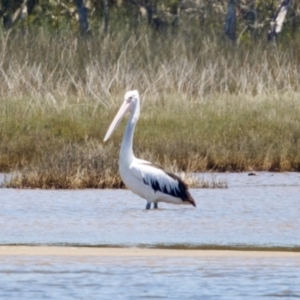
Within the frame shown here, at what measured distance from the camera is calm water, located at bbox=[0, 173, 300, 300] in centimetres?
667

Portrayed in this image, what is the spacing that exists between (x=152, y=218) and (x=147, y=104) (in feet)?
22.4

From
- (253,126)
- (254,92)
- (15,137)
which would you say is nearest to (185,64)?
A: (254,92)

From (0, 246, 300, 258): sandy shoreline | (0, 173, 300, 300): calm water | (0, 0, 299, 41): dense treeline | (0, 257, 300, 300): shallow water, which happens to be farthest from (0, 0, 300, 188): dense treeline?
(0, 257, 300, 300): shallow water

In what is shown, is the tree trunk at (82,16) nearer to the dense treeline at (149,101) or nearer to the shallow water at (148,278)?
the dense treeline at (149,101)

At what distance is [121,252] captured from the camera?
796 cm

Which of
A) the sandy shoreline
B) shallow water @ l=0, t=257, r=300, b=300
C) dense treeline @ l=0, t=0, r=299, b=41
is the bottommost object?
dense treeline @ l=0, t=0, r=299, b=41

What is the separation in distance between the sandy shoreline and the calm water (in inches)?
6.7

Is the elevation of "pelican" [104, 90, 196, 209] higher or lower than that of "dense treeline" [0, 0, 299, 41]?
higher

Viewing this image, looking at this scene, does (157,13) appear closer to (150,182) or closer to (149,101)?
(149,101)

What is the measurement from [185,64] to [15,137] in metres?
4.31

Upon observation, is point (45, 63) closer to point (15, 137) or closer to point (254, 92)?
point (254, 92)

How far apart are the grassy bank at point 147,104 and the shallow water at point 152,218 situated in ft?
3.04

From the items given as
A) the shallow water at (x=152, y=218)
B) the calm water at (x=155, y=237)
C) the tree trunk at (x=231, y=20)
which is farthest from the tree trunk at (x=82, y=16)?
the shallow water at (x=152, y=218)

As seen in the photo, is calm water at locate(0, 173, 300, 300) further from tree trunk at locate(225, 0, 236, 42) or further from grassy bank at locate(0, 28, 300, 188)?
tree trunk at locate(225, 0, 236, 42)
